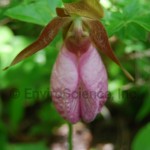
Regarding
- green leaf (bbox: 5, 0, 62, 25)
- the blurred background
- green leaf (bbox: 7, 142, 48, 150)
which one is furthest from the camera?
green leaf (bbox: 7, 142, 48, 150)

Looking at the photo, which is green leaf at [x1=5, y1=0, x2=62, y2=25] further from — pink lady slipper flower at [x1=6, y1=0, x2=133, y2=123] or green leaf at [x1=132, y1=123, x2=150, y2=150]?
green leaf at [x1=132, y1=123, x2=150, y2=150]

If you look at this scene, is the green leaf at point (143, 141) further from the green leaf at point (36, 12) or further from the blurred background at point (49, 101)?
the green leaf at point (36, 12)

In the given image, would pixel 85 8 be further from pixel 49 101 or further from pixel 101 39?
pixel 49 101

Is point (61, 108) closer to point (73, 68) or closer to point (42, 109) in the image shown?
point (73, 68)

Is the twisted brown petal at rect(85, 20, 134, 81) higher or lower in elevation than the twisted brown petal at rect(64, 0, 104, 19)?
lower

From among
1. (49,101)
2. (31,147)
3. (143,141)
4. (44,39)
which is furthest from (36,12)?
(49,101)

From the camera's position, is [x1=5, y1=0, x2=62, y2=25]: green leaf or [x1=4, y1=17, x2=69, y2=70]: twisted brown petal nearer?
[x1=4, y1=17, x2=69, y2=70]: twisted brown petal

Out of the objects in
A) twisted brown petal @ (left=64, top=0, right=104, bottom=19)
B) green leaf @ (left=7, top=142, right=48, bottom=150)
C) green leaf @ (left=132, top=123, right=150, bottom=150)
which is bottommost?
green leaf @ (left=7, top=142, right=48, bottom=150)

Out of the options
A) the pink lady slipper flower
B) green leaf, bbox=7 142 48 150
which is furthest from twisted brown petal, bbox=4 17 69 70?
green leaf, bbox=7 142 48 150
